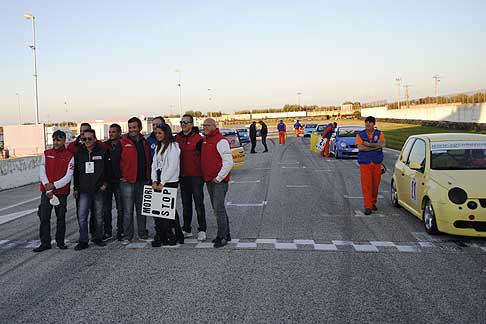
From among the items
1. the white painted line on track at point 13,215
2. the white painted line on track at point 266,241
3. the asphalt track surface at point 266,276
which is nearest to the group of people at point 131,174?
the asphalt track surface at point 266,276

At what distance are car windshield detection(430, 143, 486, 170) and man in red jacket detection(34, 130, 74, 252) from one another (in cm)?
578

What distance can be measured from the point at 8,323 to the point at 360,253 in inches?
171

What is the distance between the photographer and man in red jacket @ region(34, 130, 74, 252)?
745cm

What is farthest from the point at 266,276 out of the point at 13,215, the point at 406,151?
the point at 13,215

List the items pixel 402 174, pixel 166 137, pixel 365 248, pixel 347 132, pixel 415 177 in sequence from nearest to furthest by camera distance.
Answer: pixel 365 248 → pixel 166 137 → pixel 415 177 → pixel 402 174 → pixel 347 132

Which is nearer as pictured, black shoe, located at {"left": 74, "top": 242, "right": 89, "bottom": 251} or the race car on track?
black shoe, located at {"left": 74, "top": 242, "right": 89, "bottom": 251}

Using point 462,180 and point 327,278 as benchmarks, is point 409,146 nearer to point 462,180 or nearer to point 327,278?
point 462,180

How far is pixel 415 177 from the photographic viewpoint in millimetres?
8805

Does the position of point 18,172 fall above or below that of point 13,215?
above

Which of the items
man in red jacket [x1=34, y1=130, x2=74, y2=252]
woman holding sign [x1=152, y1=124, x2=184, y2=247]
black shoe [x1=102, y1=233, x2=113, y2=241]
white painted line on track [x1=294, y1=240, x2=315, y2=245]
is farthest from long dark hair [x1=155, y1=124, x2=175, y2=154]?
white painted line on track [x1=294, y1=240, x2=315, y2=245]

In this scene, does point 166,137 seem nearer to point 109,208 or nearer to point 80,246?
point 109,208

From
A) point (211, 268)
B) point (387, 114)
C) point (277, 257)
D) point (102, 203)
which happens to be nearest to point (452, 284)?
point (277, 257)

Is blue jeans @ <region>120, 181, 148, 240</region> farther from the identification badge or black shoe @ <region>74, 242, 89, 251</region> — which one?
black shoe @ <region>74, 242, 89, 251</region>

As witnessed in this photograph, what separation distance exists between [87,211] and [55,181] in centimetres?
64
